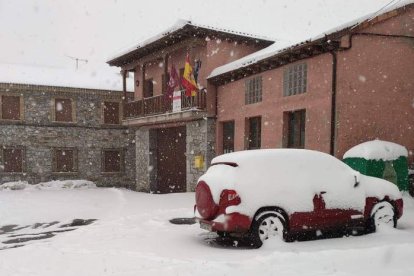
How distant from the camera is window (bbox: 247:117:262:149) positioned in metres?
14.9

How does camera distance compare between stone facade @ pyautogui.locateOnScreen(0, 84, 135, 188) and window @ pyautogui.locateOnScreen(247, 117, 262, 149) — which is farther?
stone facade @ pyautogui.locateOnScreen(0, 84, 135, 188)

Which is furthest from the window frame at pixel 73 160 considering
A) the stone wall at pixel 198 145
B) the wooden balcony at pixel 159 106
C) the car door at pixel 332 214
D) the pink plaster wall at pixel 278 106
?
the car door at pixel 332 214

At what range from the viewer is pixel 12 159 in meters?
23.9

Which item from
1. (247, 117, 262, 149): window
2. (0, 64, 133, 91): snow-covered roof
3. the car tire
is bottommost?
the car tire

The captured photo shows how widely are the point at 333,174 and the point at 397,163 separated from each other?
4.72m

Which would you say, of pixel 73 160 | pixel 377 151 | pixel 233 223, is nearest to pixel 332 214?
pixel 233 223

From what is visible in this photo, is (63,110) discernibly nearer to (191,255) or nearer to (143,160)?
(143,160)

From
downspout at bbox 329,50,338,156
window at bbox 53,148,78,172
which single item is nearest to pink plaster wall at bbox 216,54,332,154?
downspout at bbox 329,50,338,156

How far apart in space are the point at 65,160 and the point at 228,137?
13249mm

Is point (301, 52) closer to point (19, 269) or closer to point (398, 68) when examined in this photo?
point (398, 68)

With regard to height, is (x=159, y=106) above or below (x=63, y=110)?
below

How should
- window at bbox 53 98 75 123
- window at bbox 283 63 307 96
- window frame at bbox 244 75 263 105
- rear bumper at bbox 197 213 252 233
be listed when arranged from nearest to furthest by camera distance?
rear bumper at bbox 197 213 252 233, window at bbox 283 63 307 96, window frame at bbox 244 75 263 105, window at bbox 53 98 75 123

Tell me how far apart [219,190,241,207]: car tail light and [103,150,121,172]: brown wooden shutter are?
2085 cm

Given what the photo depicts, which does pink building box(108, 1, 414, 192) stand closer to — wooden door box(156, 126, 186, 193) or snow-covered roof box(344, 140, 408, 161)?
snow-covered roof box(344, 140, 408, 161)
